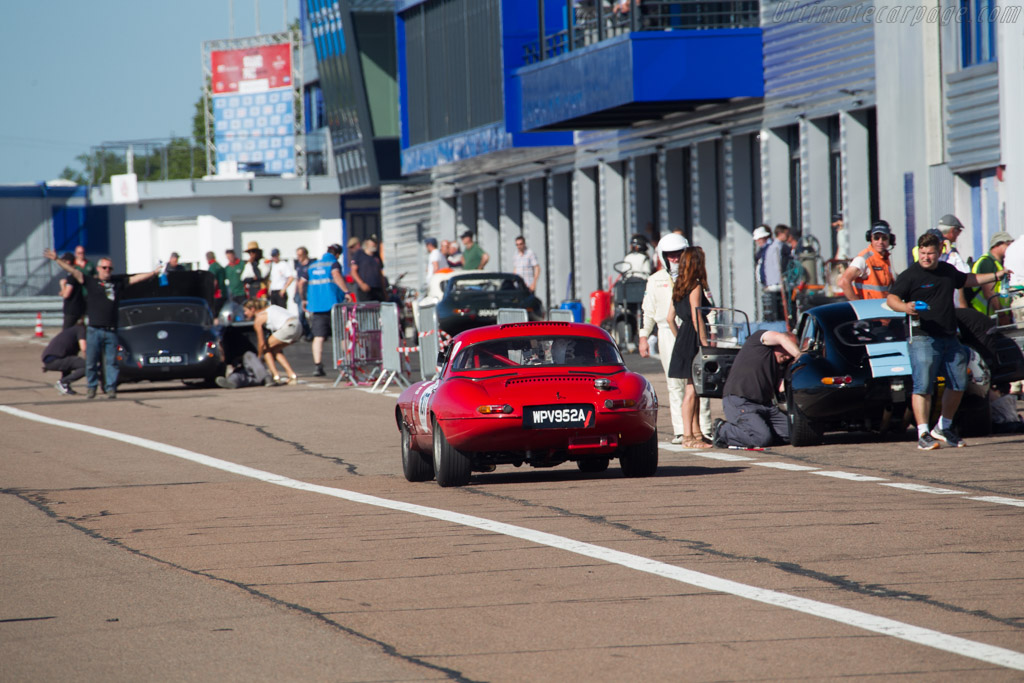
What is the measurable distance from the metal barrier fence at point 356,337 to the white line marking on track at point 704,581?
35.3 feet

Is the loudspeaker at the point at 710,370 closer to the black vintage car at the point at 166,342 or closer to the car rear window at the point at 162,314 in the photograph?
the black vintage car at the point at 166,342

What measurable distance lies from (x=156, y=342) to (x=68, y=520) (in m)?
13.5

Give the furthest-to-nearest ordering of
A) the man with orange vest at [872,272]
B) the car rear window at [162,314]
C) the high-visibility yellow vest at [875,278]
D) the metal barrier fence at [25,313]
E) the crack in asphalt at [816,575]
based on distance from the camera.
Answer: the metal barrier fence at [25,313] < the car rear window at [162,314] < the high-visibility yellow vest at [875,278] < the man with orange vest at [872,272] < the crack in asphalt at [816,575]

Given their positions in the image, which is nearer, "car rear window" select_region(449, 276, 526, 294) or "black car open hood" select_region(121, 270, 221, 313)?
"black car open hood" select_region(121, 270, 221, 313)

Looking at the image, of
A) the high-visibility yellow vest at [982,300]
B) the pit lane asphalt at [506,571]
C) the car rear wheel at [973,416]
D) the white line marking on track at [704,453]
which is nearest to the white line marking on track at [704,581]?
the pit lane asphalt at [506,571]

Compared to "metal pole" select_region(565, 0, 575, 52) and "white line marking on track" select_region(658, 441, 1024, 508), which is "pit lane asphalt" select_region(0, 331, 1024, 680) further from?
"metal pole" select_region(565, 0, 575, 52)

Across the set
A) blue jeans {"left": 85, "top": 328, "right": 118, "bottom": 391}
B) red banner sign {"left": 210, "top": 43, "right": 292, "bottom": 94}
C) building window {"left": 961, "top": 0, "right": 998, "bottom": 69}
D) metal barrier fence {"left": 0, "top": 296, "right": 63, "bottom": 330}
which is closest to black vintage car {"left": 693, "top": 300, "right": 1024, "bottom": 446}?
building window {"left": 961, "top": 0, "right": 998, "bottom": 69}

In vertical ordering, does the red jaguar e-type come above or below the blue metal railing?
below

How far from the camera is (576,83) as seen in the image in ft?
97.1

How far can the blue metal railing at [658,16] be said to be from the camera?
90.4ft

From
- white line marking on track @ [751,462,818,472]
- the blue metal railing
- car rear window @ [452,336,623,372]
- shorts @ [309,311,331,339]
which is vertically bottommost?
white line marking on track @ [751,462,818,472]

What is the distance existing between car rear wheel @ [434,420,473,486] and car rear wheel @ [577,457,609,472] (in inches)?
50.8

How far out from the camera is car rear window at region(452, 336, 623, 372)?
12117 millimetres

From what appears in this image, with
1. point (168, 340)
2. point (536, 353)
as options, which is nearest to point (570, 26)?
point (168, 340)
